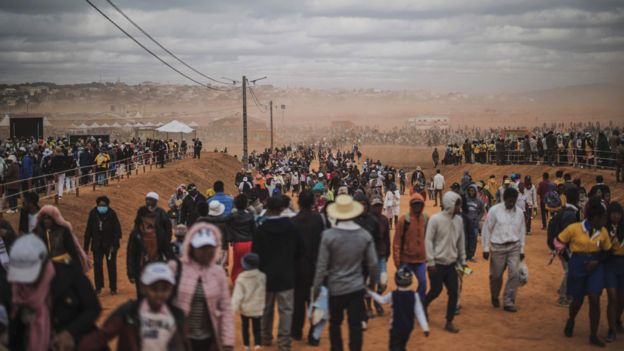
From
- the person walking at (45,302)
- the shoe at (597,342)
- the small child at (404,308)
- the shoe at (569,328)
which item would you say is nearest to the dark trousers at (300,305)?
the small child at (404,308)

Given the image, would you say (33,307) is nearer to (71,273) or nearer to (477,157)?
(71,273)

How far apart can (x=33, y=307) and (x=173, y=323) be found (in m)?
1.05

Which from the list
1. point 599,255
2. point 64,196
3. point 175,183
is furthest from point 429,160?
point 599,255

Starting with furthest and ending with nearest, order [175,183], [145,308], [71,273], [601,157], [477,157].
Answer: [477,157] → [175,183] → [601,157] → [71,273] → [145,308]

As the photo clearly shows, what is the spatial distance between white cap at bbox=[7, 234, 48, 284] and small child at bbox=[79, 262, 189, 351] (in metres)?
0.67

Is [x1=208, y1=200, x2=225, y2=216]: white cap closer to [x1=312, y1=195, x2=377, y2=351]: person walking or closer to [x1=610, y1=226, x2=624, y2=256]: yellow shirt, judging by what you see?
[x1=312, y1=195, x2=377, y2=351]: person walking

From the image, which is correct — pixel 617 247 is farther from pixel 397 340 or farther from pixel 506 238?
pixel 397 340

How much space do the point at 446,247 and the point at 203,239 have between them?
15.0ft

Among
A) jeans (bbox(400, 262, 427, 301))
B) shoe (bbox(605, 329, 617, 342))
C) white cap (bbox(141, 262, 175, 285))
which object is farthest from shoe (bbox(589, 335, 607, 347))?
white cap (bbox(141, 262, 175, 285))

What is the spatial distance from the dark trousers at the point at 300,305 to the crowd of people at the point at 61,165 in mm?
10752

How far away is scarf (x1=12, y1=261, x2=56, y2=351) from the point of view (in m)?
4.82

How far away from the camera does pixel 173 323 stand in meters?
4.70

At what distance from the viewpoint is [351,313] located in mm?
6867

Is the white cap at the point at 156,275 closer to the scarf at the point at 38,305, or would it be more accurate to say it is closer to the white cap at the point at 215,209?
the scarf at the point at 38,305
